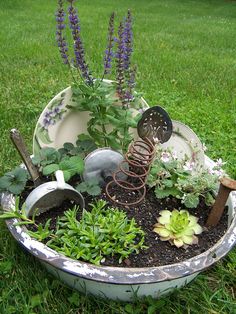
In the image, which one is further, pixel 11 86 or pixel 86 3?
pixel 86 3

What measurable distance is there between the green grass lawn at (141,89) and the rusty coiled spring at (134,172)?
0.41 m

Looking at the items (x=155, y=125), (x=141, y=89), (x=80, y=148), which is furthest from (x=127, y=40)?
(x=141, y=89)

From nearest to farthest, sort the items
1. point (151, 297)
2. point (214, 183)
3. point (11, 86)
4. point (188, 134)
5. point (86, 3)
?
1. point (151, 297)
2. point (214, 183)
3. point (188, 134)
4. point (11, 86)
5. point (86, 3)

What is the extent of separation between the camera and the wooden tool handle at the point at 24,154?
160cm

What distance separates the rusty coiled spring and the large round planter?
367 mm

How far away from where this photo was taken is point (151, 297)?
1486 mm

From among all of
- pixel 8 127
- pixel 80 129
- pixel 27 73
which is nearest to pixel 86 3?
pixel 27 73

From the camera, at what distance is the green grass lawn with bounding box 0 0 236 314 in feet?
4.97

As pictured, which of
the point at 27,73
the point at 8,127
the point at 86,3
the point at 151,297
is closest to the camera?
the point at 151,297

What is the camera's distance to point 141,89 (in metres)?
3.54

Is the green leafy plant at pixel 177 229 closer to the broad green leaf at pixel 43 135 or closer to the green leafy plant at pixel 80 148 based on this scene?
the green leafy plant at pixel 80 148

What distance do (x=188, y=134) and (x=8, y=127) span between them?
124 cm

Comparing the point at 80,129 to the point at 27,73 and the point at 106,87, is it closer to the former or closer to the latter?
Answer: the point at 106,87

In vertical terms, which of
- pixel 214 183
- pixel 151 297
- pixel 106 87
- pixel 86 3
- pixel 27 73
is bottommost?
pixel 86 3
